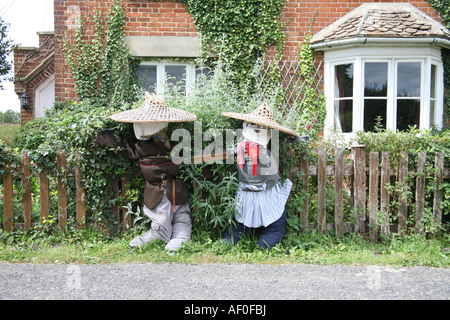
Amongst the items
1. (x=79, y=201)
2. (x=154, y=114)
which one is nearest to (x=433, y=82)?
(x=154, y=114)

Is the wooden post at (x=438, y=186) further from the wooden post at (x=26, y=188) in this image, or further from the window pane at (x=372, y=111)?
the wooden post at (x=26, y=188)

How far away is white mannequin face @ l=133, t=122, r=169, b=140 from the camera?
154 inches

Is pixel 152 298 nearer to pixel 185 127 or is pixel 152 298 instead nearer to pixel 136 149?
pixel 136 149

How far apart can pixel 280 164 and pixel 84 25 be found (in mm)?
5458

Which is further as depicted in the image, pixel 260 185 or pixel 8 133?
pixel 8 133

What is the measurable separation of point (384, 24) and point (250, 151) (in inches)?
190

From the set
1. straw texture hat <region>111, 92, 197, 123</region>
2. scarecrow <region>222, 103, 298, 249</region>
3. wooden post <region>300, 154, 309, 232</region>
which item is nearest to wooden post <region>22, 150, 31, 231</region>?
straw texture hat <region>111, 92, 197, 123</region>

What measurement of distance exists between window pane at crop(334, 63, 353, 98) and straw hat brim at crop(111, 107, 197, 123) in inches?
177

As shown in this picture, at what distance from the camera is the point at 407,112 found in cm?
739

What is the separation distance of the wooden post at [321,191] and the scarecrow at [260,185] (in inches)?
18.7

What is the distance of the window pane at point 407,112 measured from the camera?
7367 mm

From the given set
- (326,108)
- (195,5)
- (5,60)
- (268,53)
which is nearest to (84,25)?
(195,5)

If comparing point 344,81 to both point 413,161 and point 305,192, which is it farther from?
point 305,192

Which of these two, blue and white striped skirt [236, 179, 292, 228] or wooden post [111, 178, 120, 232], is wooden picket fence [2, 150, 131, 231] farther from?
blue and white striped skirt [236, 179, 292, 228]
